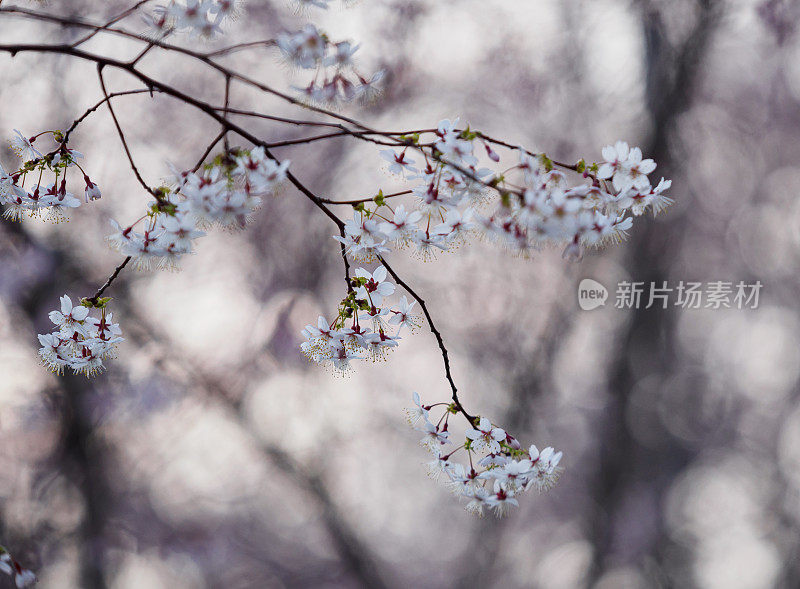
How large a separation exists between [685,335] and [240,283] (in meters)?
1.81

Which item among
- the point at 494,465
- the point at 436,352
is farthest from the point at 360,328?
the point at 436,352

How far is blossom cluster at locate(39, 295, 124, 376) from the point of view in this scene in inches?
36.0

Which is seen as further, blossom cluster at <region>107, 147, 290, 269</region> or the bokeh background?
the bokeh background

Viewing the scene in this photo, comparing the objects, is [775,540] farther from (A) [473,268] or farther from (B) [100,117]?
(B) [100,117]

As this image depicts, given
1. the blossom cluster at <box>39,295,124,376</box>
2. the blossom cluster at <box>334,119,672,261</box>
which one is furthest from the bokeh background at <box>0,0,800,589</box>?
the blossom cluster at <box>334,119,672,261</box>

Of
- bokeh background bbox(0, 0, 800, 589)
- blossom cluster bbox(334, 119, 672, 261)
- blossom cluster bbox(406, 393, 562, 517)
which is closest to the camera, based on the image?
blossom cluster bbox(334, 119, 672, 261)

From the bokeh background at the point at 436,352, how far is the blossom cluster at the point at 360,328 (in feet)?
5.27

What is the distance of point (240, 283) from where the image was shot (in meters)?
2.51

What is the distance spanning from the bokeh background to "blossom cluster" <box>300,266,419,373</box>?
5.27ft

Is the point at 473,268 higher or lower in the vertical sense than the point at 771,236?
lower

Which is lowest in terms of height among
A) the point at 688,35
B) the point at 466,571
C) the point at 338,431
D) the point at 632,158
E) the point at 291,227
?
the point at 632,158

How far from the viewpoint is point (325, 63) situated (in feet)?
2.42

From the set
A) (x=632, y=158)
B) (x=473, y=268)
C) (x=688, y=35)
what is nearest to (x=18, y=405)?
(x=473, y=268)

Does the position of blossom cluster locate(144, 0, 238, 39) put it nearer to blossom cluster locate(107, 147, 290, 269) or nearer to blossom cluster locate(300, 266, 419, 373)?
blossom cluster locate(107, 147, 290, 269)
